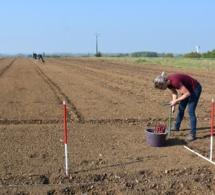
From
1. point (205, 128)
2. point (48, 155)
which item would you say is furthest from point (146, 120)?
point (48, 155)

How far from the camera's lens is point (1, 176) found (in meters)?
5.79

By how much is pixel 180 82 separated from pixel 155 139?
127 centimetres

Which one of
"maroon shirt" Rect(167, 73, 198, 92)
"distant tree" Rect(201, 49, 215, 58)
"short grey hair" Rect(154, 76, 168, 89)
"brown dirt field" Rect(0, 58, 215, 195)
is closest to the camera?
"brown dirt field" Rect(0, 58, 215, 195)

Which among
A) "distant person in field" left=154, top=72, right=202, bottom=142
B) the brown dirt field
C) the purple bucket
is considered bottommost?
the brown dirt field

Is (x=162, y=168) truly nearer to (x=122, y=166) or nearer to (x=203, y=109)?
(x=122, y=166)

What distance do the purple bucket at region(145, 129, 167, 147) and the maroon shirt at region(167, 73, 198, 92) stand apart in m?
1.03

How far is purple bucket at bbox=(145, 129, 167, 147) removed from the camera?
7189 millimetres

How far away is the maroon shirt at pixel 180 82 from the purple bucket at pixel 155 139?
1.03 metres

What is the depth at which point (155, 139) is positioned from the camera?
7254 millimetres

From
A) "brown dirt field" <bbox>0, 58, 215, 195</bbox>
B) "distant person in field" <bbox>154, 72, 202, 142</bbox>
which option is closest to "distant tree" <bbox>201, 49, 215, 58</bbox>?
"brown dirt field" <bbox>0, 58, 215, 195</bbox>

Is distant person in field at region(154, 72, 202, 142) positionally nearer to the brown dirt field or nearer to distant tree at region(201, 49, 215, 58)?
the brown dirt field

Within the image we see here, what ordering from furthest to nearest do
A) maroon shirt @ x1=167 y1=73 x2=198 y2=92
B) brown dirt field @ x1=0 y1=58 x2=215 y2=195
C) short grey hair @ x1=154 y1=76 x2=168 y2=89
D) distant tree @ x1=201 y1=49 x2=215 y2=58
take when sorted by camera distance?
distant tree @ x1=201 y1=49 x2=215 y2=58 < maroon shirt @ x1=167 y1=73 x2=198 y2=92 < short grey hair @ x1=154 y1=76 x2=168 y2=89 < brown dirt field @ x1=0 y1=58 x2=215 y2=195

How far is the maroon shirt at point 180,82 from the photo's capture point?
716cm

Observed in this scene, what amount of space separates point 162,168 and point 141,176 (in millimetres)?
517
